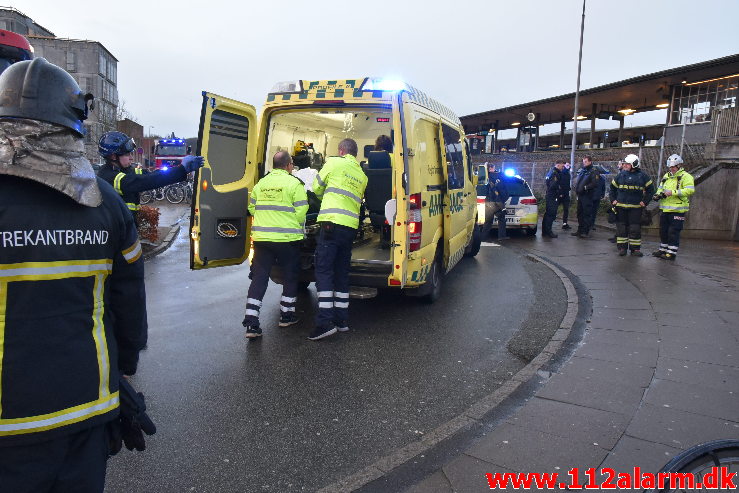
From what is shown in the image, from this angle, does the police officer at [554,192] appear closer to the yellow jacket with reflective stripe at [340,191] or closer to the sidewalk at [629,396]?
the sidewalk at [629,396]

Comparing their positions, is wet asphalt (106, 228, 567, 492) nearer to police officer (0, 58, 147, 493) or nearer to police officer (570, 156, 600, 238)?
police officer (0, 58, 147, 493)

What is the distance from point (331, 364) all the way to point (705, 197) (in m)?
12.1

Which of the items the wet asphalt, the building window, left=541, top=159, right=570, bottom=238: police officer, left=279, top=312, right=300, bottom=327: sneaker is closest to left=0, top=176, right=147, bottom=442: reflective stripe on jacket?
the wet asphalt

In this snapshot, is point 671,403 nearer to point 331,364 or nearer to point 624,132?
point 331,364

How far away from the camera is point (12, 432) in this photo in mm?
1464

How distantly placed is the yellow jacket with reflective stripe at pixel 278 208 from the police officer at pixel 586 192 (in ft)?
30.0

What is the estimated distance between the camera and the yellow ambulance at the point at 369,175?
5.17 metres

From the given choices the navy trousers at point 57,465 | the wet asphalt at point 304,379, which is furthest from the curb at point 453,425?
the navy trousers at point 57,465

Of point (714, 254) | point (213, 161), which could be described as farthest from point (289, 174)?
point (714, 254)

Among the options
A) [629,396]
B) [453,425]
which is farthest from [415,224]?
[629,396]

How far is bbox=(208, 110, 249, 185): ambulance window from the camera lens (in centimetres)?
524

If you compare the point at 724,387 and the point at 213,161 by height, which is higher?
the point at 213,161

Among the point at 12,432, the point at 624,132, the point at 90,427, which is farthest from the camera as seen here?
the point at 624,132

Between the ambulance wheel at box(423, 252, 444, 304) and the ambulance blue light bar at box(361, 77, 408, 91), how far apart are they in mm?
2076
